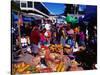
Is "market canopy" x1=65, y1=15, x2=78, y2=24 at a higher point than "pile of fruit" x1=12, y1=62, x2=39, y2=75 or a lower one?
higher

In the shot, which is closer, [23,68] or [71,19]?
[23,68]

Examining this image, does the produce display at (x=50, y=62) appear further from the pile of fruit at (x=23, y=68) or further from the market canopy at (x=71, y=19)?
the market canopy at (x=71, y=19)

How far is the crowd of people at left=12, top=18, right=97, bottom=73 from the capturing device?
208 centimetres

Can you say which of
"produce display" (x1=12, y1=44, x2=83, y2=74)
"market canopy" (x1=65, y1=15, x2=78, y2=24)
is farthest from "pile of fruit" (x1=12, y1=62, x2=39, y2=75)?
"market canopy" (x1=65, y1=15, x2=78, y2=24)

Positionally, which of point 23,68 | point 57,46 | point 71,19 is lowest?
point 23,68

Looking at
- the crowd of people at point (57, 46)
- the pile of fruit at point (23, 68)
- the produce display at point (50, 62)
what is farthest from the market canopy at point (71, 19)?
the pile of fruit at point (23, 68)

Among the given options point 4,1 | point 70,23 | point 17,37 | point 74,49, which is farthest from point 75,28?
point 4,1

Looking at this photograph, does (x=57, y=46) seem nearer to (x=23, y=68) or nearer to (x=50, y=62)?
(x=50, y=62)

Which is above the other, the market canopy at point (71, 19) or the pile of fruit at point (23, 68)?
the market canopy at point (71, 19)

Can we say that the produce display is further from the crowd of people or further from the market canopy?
the market canopy

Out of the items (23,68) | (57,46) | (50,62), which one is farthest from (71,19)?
(23,68)

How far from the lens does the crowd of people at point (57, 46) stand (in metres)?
2.08

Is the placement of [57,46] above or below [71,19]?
below

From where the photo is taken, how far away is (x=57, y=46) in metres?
2.18
